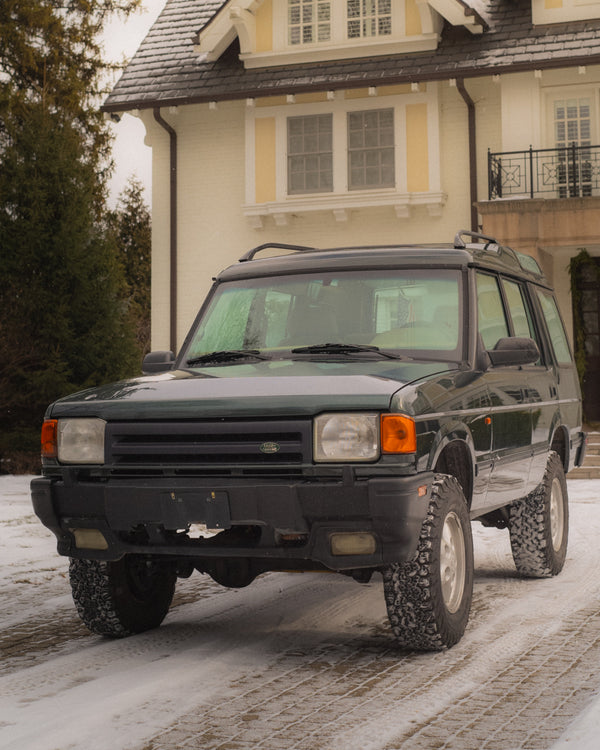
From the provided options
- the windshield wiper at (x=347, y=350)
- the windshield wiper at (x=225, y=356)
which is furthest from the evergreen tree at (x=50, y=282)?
the windshield wiper at (x=347, y=350)

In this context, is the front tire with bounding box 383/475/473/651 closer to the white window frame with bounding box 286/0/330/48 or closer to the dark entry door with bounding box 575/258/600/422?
the dark entry door with bounding box 575/258/600/422

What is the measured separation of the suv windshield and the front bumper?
1106mm

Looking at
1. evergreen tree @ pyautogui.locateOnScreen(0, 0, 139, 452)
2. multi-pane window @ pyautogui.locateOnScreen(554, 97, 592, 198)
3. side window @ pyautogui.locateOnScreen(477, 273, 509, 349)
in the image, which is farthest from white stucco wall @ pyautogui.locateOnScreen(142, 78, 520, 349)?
side window @ pyautogui.locateOnScreen(477, 273, 509, 349)

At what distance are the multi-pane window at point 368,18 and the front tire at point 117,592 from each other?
16.2m

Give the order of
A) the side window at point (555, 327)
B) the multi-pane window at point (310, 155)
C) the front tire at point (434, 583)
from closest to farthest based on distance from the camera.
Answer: the front tire at point (434, 583), the side window at point (555, 327), the multi-pane window at point (310, 155)

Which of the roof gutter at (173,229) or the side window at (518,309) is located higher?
the roof gutter at (173,229)

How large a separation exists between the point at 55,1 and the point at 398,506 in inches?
1087

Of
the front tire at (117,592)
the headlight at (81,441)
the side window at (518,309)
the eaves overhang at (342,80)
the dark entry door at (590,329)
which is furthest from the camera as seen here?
the dark entry door at (590,329)

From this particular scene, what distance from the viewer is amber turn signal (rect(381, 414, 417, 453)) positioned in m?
4.74

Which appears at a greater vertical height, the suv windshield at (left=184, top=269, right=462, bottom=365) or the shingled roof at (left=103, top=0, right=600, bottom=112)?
the shingled roof at (left=103, top=0, right=600, bottom=112)

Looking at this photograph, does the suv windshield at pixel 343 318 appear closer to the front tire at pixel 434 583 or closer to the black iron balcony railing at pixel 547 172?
the front tire at pixel 434 583

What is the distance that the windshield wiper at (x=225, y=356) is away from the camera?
5.88 m

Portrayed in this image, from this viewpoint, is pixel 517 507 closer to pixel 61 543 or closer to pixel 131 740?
pixel 61 543

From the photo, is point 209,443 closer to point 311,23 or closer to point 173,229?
point 173,229
